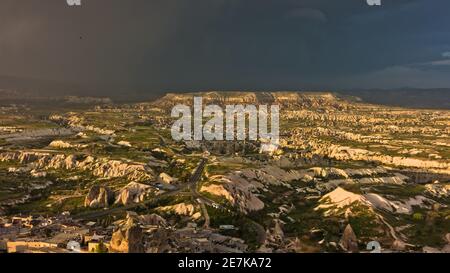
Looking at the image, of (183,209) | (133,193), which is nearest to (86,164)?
(133,193)

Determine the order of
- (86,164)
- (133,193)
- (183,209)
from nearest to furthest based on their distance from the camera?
(183,209) < (133,193) < (86,164)

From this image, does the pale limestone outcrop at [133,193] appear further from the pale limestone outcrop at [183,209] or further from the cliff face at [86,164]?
the cliff face at [86,164]

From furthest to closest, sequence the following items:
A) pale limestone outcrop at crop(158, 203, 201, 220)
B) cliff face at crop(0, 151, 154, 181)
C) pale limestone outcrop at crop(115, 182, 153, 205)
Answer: cliff face at crop(0, 151, 154, 181) < pale limestone outcrop at crop(115, 182, 153, 205) < pale limestone outcrop at crop(158, 203, 201, 220)

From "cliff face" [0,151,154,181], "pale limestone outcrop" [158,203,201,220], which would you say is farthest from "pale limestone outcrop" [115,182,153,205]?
"cliff face" [0,151,154,181]

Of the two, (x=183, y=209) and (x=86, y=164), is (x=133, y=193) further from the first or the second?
(x=86, y=164)

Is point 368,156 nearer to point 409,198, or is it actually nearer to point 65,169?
point 409,198

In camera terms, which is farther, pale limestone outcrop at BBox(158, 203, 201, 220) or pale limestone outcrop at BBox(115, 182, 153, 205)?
pale limestone outcrop at BBox(115, 182, 153, 205)

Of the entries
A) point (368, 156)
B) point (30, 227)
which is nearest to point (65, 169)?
point (30, 227)

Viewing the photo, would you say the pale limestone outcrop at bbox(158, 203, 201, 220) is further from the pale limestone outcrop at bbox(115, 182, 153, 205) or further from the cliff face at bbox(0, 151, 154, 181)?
the cliff face at bbox(0, 151, 154, 181)

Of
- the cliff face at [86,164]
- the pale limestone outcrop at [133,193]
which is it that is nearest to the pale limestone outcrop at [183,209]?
the pale limestone outcrop at [133,193]

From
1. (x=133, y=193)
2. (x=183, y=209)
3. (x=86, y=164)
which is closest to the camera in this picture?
(x=183, y=209)

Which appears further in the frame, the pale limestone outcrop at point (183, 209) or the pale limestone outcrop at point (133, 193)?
the pale limestone outcrop at point (133, 193)
